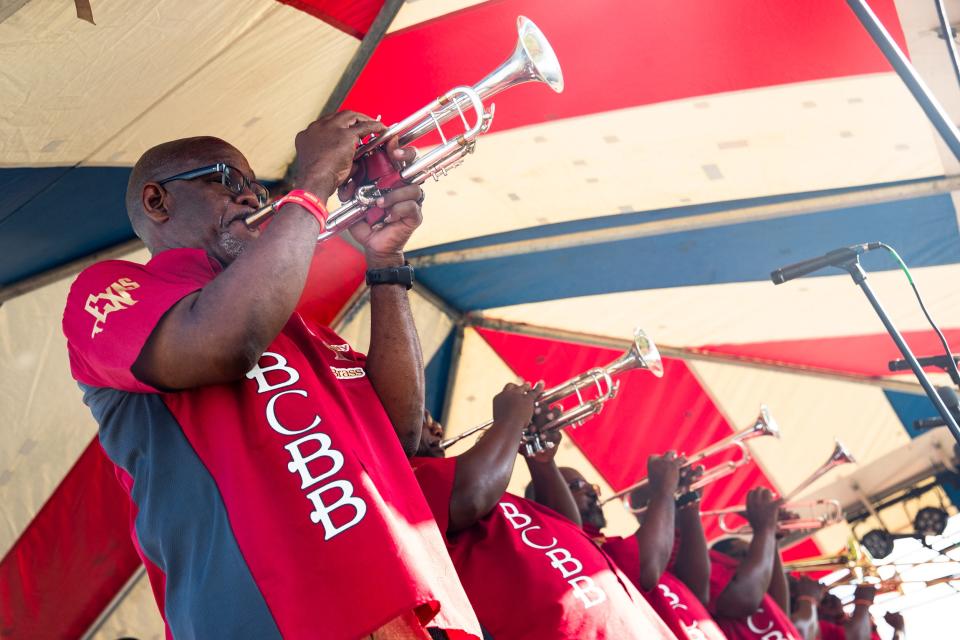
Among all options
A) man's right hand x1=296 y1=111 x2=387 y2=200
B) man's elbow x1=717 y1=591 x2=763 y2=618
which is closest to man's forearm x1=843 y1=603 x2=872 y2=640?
man's elbow x1=717 y1=591 x2=763 y2=618

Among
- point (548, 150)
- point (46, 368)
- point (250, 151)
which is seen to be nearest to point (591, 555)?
point (548, 150)

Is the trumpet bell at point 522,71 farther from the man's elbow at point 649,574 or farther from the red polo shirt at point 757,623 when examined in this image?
the red polo shirt at point 757,623

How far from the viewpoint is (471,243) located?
446 centimetres

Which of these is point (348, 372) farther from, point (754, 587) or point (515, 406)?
point (754, 587)

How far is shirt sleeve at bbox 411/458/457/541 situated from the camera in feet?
8.94

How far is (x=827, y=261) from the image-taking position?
308 cm

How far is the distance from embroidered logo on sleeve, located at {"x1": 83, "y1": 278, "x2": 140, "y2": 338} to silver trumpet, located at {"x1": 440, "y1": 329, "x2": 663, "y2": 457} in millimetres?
2132

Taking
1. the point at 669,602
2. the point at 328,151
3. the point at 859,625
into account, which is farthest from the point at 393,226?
the point at 859,625

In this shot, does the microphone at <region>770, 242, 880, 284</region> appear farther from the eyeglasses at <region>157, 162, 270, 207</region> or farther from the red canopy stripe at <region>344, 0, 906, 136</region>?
the eyeglasses at <region>157, 162, 270, 207</region>

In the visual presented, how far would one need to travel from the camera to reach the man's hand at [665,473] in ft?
13.9

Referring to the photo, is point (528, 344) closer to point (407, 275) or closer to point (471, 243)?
point (471, 243)

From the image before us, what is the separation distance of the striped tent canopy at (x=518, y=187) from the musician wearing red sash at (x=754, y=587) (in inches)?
32.5

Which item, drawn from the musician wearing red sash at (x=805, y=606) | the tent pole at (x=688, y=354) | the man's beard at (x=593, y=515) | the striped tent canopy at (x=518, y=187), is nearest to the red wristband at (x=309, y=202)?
the striped tent canopy at (x=518, y=187)

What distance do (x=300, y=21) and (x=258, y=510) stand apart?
199cm
